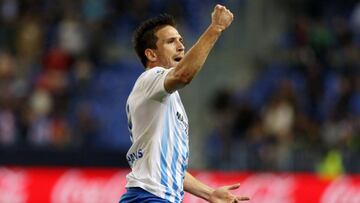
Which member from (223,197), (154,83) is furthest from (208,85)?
(154,83)

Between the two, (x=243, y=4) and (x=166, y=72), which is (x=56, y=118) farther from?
(x=166, y=72)

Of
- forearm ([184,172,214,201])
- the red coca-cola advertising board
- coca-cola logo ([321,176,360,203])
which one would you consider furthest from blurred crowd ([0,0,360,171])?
forearm ([184,172,214,201])

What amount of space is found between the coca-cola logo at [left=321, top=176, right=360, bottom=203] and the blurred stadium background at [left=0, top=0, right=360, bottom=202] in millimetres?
1047

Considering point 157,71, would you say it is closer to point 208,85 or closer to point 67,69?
point 67,69

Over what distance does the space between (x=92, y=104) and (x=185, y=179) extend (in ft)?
30.2

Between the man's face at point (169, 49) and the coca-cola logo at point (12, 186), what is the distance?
740 centimetres

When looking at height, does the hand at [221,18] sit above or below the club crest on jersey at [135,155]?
above

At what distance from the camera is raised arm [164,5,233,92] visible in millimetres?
6047

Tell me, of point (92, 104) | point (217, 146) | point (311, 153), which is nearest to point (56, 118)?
point (92, 104)

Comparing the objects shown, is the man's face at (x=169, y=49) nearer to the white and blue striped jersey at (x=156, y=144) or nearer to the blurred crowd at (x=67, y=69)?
the white and blue striped jersey at (x=156, y=144)

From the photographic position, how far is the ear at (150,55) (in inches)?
265

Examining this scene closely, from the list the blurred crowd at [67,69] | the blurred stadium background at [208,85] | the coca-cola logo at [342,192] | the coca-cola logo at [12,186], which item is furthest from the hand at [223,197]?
the blurred crowd at [67,69]

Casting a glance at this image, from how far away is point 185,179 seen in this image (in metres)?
6.93

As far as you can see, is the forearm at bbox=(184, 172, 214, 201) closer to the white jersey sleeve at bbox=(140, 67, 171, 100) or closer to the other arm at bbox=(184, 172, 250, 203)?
the other arm at bbox=(184, 172, 250, 203)
